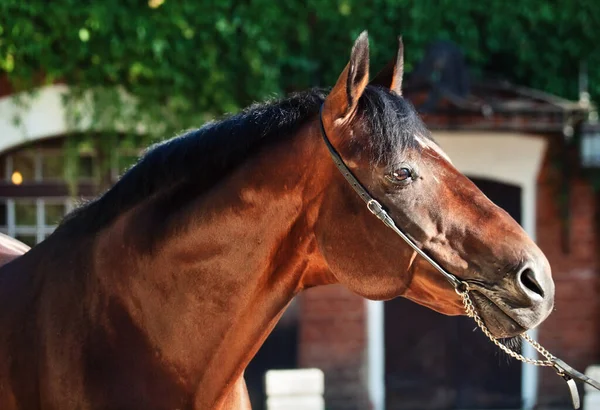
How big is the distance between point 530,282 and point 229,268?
83 centimetres

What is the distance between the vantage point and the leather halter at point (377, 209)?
2.00 meters

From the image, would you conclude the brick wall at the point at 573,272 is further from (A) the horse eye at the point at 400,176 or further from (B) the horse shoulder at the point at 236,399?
(A) the horse eye at the point at 400,176

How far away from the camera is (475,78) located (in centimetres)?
753

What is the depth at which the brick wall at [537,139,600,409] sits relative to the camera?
7504mm

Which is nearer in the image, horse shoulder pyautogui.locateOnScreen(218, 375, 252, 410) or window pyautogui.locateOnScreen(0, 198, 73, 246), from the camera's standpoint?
horse shoulder pyautogui.locateOnScreen(218, 375, 252, 410)

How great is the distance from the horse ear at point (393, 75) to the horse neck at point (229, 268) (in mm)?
372

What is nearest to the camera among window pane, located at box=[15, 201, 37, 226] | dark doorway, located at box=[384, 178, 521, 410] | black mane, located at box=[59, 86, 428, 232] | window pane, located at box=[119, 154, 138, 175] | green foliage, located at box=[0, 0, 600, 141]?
black mane, located at box=[59, 86, 428, 232]

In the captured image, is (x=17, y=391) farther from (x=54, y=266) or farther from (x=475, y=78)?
(x=475, y=78)

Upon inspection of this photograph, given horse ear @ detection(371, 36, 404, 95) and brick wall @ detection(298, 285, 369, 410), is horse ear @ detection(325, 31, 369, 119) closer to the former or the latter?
horse ear @ detection(371, 36, 404, 95)

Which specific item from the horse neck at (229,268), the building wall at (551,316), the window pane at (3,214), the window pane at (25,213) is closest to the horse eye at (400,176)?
the horse neck at (229,268)

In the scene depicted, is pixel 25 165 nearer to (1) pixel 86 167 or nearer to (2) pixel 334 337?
(1) pixel 86 167

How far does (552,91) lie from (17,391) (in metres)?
6.76

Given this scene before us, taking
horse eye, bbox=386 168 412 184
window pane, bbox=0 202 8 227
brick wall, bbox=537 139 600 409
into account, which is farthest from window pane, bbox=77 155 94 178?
horse eye, bbox=386 168 412 184

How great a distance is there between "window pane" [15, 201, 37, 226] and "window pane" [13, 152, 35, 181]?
0.86 ft
